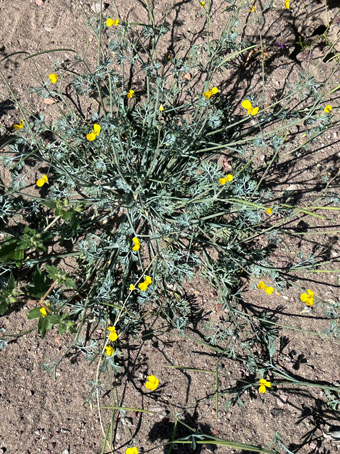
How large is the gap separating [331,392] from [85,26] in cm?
324

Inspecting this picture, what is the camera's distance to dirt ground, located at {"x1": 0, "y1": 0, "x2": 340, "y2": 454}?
2441 mm

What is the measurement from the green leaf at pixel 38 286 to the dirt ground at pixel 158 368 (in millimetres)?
344

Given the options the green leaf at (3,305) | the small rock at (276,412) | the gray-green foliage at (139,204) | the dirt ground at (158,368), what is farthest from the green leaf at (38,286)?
the small rock at (276,412)

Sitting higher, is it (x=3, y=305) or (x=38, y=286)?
(x=38, y=286)

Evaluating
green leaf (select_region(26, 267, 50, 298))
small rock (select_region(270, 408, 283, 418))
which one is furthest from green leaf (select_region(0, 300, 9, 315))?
small rock (select_region(270, 408, 283, 418))

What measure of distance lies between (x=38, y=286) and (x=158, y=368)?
3.17 feet

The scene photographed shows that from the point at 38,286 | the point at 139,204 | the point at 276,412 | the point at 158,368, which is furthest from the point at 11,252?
the point at 276,412

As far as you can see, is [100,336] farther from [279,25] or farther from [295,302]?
[279,25]

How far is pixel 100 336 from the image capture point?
8.36ft

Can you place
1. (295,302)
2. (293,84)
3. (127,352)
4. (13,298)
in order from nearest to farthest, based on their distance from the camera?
(13,298)
(127,352)
(295,302)
(293,84)

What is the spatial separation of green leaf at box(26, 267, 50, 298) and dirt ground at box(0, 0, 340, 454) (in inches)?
13.5

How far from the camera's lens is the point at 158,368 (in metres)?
2.56

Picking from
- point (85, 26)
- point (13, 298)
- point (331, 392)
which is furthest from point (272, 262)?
point (85, 26)

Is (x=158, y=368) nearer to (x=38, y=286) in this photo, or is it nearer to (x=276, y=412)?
(x=276, y=412)
